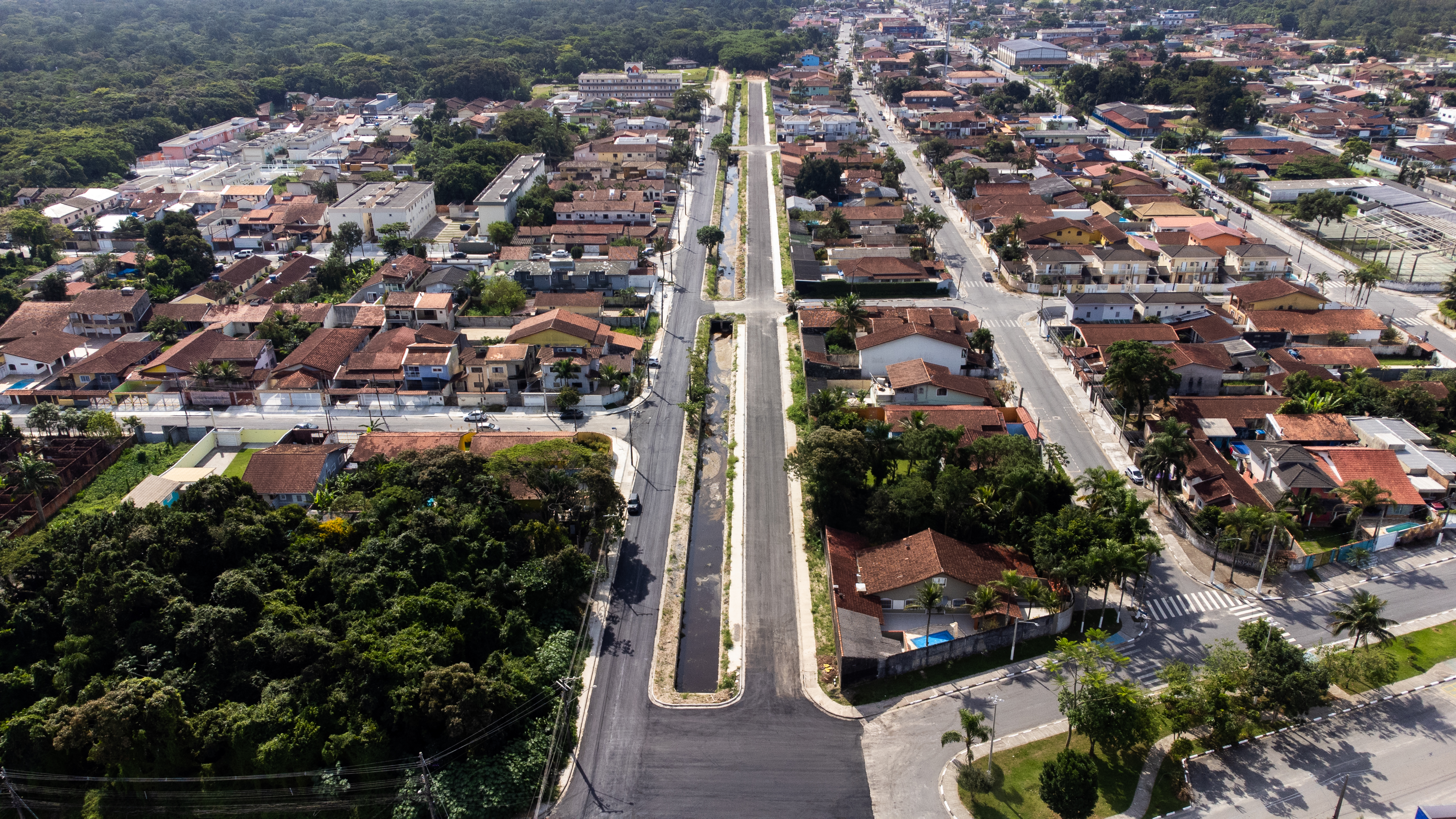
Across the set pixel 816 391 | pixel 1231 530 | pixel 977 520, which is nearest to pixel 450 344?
pixel 816 391

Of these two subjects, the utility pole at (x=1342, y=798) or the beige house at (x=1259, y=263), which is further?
the beige house at (x=1259, y=263)

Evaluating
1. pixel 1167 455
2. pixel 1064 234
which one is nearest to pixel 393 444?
pixel 1167 455

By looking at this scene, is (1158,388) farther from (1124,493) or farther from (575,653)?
(575,653)

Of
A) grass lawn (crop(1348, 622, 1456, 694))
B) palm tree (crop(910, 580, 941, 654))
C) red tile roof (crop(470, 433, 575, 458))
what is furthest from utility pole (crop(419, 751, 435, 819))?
grass lawn (crop(1348, 622, 1456, 694))

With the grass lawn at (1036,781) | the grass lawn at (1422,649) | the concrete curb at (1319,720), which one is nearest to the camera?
the grass lawn at (1036,781)

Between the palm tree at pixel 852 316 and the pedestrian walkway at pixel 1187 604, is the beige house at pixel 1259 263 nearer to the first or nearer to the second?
the palm tree at pixel 852 316

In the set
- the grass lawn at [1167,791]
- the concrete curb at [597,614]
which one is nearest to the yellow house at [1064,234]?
the concrete curb at [597,614]

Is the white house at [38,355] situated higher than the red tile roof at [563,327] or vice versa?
the red tile roof at [563,327]
